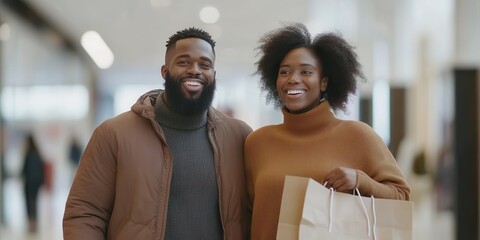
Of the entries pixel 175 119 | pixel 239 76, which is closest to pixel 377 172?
pixel 175 119

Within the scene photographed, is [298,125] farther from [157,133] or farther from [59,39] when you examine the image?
[59,39]

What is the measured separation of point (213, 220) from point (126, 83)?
857cm

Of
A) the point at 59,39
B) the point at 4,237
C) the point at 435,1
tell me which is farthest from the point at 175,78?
the point at 59,39

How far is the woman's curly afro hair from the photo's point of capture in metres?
2.43

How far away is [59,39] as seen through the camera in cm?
1271

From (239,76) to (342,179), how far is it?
7848 mm

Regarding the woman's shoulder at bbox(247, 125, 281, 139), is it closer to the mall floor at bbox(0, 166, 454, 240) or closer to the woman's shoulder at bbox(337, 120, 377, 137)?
the woman's shoulder at bbox(337, 120, 377, 137)

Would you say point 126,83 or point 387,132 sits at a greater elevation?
point 126,83

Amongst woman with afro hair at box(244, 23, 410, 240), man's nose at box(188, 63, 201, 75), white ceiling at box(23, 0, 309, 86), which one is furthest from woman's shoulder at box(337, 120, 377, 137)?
white ceiling at box(23, 0, 309, 86)

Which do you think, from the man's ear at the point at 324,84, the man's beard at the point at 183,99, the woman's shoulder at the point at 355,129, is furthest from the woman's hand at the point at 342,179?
the man's beard at the point at 183,99

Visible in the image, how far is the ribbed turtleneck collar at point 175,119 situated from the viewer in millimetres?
2479

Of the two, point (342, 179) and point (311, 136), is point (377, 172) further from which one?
point (311, 136)

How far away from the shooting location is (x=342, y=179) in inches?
84.7

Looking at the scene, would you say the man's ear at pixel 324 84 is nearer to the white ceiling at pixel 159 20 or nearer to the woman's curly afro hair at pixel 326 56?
the woman's curly afro hair at pixel 326 56
